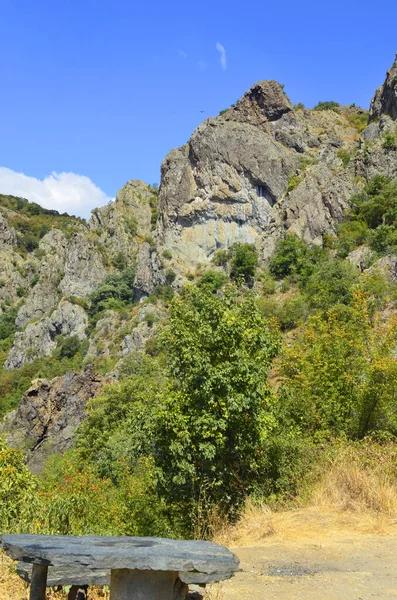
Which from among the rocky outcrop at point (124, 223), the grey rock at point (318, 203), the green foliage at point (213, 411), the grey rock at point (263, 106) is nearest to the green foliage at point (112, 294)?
the rocky outcrop at point (124, 223)

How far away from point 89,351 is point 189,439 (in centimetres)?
4894

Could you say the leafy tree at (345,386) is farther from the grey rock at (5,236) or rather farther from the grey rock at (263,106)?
the grey rock at (5,236)

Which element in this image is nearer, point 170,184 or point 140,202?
point 170,184

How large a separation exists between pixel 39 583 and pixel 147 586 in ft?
2.88

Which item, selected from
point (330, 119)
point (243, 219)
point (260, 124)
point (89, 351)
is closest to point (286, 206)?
point (243, 219)

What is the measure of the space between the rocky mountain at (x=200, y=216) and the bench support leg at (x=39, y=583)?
4280cm

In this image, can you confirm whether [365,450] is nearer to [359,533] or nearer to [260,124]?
[359,533]

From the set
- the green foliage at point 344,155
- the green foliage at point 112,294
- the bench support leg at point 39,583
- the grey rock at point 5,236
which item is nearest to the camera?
the bench support leg at point 39,583

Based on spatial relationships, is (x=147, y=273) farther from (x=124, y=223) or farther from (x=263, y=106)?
(x=263, y=106)

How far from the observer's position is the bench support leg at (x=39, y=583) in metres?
3.49

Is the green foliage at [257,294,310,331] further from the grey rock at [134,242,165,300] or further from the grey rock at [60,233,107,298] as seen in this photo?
the grey rock at [60,233,107,298]

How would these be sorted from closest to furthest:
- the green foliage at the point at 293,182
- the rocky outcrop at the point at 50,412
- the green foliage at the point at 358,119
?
the rocky outcrop at the point at 50,412
the green foliage at the point at 293,182
the green foliage at the point at 358,119

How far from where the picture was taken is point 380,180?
48.6 m

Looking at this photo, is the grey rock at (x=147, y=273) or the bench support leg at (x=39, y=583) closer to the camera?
the bench support leg at (x=39, y=583)
